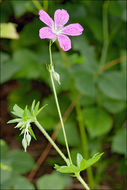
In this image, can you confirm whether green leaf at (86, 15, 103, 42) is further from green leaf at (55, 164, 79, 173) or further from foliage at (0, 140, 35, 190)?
green leaf at (55, 164, 79, 173)

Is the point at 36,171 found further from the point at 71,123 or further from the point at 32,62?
the point at 32,62

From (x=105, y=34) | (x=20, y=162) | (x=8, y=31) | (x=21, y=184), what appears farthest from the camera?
(x=105, y=34)

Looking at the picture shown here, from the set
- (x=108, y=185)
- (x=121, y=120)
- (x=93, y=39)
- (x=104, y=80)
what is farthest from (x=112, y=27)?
(x=108, y=185)

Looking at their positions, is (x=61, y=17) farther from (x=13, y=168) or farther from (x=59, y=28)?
(x=13, y=168)

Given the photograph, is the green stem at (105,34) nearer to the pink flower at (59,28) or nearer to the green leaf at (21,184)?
the green leaf at (21,184)

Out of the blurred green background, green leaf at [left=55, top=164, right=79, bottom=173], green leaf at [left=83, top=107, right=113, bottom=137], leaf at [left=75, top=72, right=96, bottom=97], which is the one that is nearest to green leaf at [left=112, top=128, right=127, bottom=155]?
the blurred green background

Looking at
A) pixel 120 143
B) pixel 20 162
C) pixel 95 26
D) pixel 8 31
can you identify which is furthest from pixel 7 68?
pixel 120 143

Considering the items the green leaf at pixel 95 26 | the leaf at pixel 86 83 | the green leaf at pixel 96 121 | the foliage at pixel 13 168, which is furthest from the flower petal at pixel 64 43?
the green leaf at pixel 95 26
